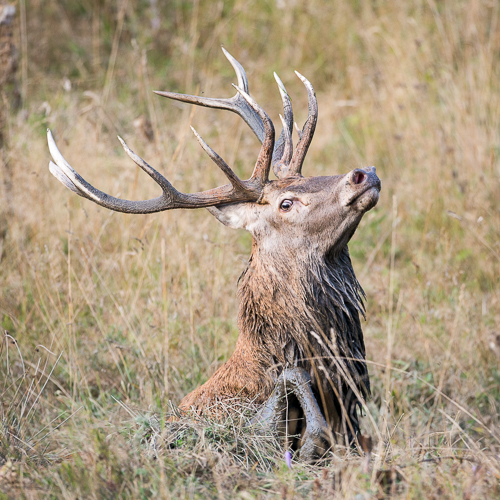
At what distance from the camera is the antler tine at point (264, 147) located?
3154 millimetres

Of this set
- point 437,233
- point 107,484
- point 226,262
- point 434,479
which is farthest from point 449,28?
point 107,484

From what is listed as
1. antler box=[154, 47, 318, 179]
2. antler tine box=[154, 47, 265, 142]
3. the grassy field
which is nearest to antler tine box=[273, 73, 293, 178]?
antler box=[154, 47, 318, 179]

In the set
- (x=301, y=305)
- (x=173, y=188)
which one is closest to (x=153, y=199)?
(x=173, y=188)

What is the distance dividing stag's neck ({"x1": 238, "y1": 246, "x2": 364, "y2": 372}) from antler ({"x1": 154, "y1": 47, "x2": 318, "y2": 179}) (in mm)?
536

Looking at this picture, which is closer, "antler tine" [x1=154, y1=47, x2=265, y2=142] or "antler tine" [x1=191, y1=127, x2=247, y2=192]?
"antler tine" [x1=191, y1=127, x2=247, y2=192]

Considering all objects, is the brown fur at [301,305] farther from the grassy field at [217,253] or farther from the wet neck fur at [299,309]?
the grassy field at [217,253]

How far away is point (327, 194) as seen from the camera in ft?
10.1

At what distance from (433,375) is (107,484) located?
8.11ft

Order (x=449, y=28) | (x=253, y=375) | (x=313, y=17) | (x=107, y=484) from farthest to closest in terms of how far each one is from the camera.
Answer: (x=313, y=17) < (x=449, y=28) < (x=253, y=375) < (x=107, y=484)

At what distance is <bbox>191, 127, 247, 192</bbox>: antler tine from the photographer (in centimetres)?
307

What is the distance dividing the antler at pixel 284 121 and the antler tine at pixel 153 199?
0.25 meters

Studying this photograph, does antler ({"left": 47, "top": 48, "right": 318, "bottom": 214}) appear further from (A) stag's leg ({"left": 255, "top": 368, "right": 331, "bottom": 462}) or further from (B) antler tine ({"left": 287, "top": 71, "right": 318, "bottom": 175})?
(A) stag's leg ({"left": 255, "top": 368, "right": 331, "bottom": 462})

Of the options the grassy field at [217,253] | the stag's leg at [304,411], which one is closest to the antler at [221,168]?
the grassy field at [217,253]

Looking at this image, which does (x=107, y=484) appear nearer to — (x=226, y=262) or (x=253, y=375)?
(x=253, y=375)
